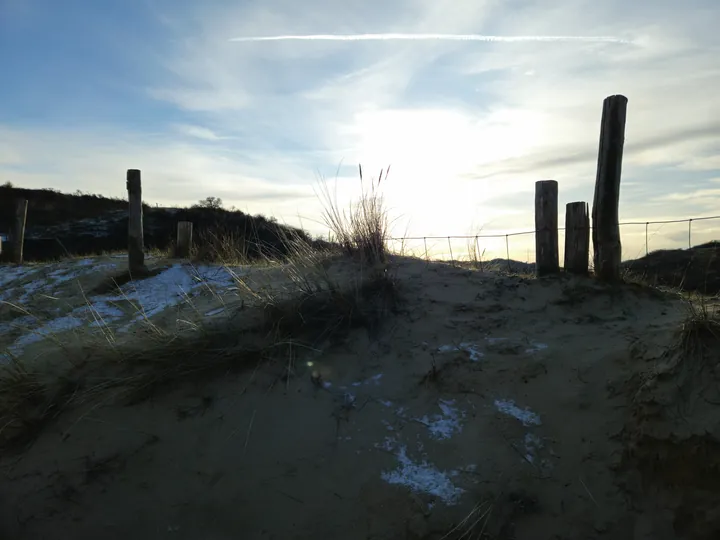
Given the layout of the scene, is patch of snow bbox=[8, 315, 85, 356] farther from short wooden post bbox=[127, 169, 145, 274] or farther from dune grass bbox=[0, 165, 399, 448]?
short wooden post bbox=[127, 169, 145, 274]

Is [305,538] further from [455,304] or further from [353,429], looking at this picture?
[455,304]

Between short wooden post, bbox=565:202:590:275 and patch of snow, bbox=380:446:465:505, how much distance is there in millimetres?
2786

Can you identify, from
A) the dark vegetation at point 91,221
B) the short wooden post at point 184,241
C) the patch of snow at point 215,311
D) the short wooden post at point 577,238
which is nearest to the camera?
the patch of snow at point 215,311

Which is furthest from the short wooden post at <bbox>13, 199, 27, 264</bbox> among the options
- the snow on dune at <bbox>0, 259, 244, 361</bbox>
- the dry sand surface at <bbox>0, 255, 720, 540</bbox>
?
the dry sand surface at <bbox>0, 255, 720, 540</bbox>

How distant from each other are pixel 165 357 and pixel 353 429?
159cm

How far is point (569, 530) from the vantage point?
9.36ft

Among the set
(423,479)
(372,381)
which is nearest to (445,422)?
(423,479)

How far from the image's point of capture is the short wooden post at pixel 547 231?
5.34 meters

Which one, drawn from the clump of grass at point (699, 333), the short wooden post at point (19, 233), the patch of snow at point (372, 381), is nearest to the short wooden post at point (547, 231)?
the clump of grass at point (699, 333)

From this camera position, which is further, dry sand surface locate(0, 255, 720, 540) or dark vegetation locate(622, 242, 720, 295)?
dark vegetation locate(622, 242, 720, 295)

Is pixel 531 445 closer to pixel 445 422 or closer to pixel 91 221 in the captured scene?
pixel 445 422

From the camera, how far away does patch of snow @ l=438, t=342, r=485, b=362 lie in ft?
13.4

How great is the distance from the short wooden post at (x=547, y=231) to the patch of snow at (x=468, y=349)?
155 centimetres

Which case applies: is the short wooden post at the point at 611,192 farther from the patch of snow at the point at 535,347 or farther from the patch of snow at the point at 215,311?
the patch of snow at the point at 215,311
